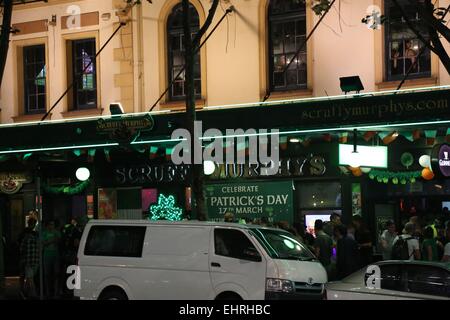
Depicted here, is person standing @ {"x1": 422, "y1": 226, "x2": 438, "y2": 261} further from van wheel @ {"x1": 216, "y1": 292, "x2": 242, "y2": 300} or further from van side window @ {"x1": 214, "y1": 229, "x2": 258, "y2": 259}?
van wheel @ {"x1": 216, "y1": 292, "x2": 242, "y2": 300}

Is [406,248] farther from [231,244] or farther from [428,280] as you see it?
[231,244]

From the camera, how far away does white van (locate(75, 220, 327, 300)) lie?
12602 mm

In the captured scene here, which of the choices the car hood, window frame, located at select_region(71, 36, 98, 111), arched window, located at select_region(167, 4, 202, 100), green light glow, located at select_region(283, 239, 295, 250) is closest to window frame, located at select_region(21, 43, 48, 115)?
window frame, located at select_region(71, 36, 98, 111)

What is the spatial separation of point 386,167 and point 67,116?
9270 mm

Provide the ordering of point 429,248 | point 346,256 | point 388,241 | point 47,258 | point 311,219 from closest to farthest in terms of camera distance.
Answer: point 429,248 → point 346,256 → point 388,241 → point 47,258 → point 311,219

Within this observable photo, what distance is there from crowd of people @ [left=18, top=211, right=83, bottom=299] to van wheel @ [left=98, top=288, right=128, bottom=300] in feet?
13.4

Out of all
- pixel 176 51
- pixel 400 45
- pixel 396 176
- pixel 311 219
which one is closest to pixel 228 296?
pixel 396 176

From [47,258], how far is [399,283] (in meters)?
9.25

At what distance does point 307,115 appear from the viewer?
1623 centimetres

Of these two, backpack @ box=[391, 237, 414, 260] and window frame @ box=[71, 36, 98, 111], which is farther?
window frame @ box=[71, 36, 98, 111]

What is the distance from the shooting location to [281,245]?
1334 centimetres

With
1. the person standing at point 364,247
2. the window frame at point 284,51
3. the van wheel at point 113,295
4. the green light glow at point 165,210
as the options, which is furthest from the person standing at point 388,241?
the green light glow at point 165,210
